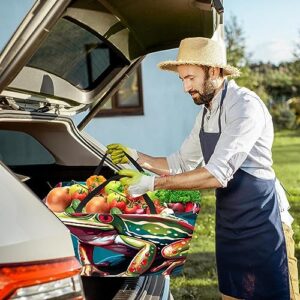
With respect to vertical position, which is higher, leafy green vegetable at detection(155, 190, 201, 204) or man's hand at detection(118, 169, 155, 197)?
man's hand at detection(118, 169, 155, 197)

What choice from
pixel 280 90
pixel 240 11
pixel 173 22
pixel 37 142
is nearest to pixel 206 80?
pixel 173 22

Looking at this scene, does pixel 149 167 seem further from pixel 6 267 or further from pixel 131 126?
pixel 131 126

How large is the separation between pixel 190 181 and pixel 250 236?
1.44ft

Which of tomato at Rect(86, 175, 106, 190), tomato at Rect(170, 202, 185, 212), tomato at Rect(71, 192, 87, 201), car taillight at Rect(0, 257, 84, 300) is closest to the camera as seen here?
car taillight at Rect(0, 257, 84, 300)

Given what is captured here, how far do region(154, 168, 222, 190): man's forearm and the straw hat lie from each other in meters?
0.45

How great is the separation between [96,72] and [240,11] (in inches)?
1158

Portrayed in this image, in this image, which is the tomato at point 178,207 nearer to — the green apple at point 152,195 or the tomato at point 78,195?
the green apple at point 152,195

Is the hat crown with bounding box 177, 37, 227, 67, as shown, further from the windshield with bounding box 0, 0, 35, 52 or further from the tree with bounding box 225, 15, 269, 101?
the tree with bounding box 225, 15, 269, 101

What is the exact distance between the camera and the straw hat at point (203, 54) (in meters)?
2.86

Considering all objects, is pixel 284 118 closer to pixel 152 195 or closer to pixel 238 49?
pixel 238 49

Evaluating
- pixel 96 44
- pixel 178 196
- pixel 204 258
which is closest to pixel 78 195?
pixel 178 196

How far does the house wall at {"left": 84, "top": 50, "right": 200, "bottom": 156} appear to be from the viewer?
10750 mm

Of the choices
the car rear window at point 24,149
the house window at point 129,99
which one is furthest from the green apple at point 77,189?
the house window at point 129,99

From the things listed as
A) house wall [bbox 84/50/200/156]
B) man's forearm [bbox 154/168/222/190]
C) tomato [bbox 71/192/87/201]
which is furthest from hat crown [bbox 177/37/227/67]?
house wall [bbox 84/50/200/156]
